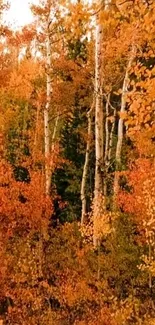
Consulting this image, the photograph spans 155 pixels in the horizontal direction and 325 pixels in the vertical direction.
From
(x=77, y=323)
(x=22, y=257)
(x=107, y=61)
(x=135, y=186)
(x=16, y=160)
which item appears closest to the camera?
(x=77, y=323)

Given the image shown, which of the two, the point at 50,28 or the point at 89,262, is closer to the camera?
the point at 89,262

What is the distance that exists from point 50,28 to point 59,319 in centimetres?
1094

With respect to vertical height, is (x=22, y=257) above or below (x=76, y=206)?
below

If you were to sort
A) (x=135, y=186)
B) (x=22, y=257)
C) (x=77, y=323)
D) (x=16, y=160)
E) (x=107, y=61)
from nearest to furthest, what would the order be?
(x=77, y=323) → (x=135, y=186) → (x=22, y=257) → (x=107, y=61) → (x=16, y=160)

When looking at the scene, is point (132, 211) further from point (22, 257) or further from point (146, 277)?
point (22, 257)

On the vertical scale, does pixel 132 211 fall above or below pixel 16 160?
below

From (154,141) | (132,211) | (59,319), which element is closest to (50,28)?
(154,141)

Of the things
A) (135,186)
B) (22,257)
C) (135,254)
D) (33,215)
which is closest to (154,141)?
(135,186)

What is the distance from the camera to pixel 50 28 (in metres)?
19.7

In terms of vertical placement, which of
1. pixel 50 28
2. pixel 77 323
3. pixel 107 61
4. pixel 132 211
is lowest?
pixel 77 323

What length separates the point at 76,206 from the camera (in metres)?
21.7

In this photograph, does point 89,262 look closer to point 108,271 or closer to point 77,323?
point 108,271

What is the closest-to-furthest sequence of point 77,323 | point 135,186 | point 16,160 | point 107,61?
1. point 77,323
2. point 135,186
3. point 107,61
4. point 16,160

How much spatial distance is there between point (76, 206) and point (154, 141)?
597 centimetres
